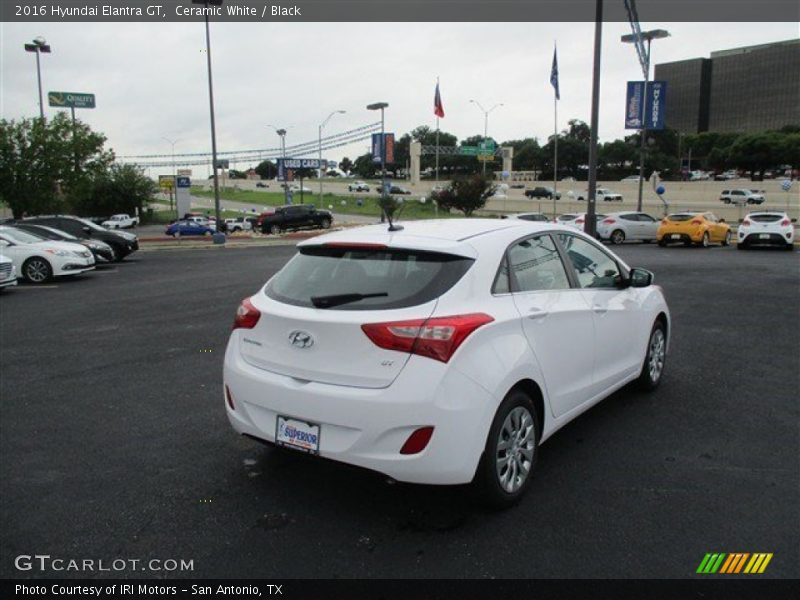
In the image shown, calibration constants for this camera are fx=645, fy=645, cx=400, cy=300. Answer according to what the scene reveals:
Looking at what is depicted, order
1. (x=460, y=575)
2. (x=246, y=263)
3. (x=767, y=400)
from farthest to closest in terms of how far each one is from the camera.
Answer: (x=246, y=263)
(x=767, y=400)
(x=460, y=575)

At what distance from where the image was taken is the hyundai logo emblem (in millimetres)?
3582

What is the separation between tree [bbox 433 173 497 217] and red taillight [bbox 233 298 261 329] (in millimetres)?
49844

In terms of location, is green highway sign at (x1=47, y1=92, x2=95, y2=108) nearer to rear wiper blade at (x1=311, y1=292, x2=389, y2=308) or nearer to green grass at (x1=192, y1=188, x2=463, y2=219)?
green grass at (x1=192, y1=188, x2=463, y2=219)

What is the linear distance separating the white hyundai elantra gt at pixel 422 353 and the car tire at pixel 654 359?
1.39 m

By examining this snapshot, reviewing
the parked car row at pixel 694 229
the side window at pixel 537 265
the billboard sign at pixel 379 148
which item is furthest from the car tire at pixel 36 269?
the billboard sign at pixel 379 148

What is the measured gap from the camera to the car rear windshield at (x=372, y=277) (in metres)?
3.56

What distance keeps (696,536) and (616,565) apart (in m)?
0.59

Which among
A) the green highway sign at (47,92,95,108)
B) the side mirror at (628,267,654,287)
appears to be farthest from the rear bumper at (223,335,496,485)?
the green highway sign at (47,92,95,108)

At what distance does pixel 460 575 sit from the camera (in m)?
3.12

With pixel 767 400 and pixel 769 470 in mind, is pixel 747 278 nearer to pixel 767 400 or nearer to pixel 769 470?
pixel 767 400

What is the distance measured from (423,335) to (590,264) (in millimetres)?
2183

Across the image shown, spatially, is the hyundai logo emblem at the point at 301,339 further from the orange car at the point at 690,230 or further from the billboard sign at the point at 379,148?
the billboard sign at the point at 379,148

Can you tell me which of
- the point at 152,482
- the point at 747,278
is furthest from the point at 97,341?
the point at 747,278
